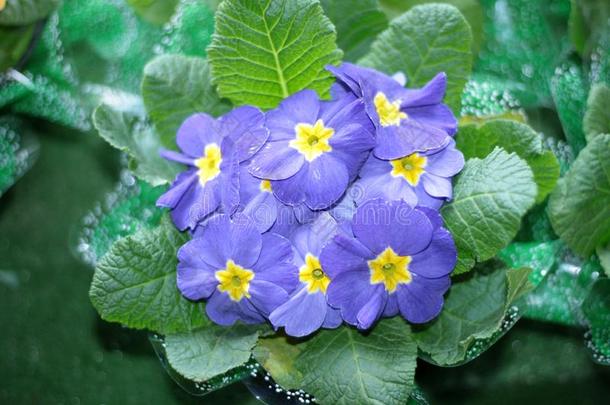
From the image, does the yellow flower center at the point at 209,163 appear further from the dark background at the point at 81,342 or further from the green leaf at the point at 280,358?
the dark background at the point at 81,342

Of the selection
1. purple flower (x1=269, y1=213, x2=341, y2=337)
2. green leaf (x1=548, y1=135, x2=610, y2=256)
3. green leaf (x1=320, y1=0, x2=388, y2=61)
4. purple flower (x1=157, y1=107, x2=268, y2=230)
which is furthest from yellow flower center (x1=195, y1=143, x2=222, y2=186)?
green leaf (x1=548, y1=135, x2=610, y2=256)

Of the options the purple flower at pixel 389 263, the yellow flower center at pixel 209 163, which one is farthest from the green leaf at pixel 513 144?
the yellow flower center at pixel 209 163

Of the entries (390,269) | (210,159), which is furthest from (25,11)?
(390,269)

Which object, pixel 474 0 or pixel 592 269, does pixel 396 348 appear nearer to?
pixel 592 269

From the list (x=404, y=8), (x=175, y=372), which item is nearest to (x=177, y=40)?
(x=404, y=8)

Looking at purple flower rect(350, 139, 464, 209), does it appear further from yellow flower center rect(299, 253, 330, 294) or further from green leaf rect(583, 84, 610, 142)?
green leaf rect(583, 84, 610, 142)

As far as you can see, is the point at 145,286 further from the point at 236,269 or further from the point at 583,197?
the point at 583,197
